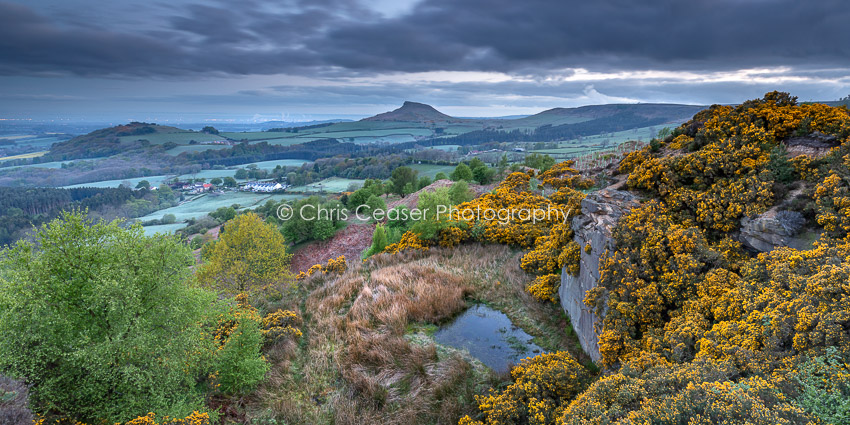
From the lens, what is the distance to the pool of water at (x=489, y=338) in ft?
38.1

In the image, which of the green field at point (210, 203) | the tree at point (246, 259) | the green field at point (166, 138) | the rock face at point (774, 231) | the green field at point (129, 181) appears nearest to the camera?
the rock face at point (774, 231)

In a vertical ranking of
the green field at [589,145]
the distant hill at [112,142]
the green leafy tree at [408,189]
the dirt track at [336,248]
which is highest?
the distant hill at [112,142]

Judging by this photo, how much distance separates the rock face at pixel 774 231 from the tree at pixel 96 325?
15283 mm

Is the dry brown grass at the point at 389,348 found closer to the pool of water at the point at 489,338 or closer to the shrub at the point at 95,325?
the pool of water at the point at 489,338

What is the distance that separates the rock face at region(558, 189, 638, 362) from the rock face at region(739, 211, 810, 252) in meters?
3.18

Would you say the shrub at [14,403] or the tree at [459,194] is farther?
the tree at [459,194]

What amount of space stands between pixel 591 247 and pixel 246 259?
63.2 feet

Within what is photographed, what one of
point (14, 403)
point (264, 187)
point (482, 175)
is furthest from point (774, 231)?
point (264, 187)

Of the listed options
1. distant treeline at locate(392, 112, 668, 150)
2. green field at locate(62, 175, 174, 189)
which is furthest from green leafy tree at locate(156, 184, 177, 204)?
distant treeline at locate(392, 112, 668, 150)

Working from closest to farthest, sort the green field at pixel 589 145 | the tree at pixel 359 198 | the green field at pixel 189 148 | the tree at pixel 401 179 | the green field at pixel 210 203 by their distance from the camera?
the tree at pixel 359 198, the tree at pixel 401 179, the green field at pixel 210 203, the green field at pixel 589 145, the green field at pixel 189 148

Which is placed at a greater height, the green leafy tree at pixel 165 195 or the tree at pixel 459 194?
the tree at pixel 459 194

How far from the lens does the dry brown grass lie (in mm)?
9789

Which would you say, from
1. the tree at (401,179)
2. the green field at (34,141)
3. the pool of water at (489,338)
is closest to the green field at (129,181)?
the green field at (34,141)

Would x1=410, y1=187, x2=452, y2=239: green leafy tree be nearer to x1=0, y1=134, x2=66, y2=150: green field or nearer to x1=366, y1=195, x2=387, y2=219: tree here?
x1=366, y1=195, x2=387, y2=219: tree
